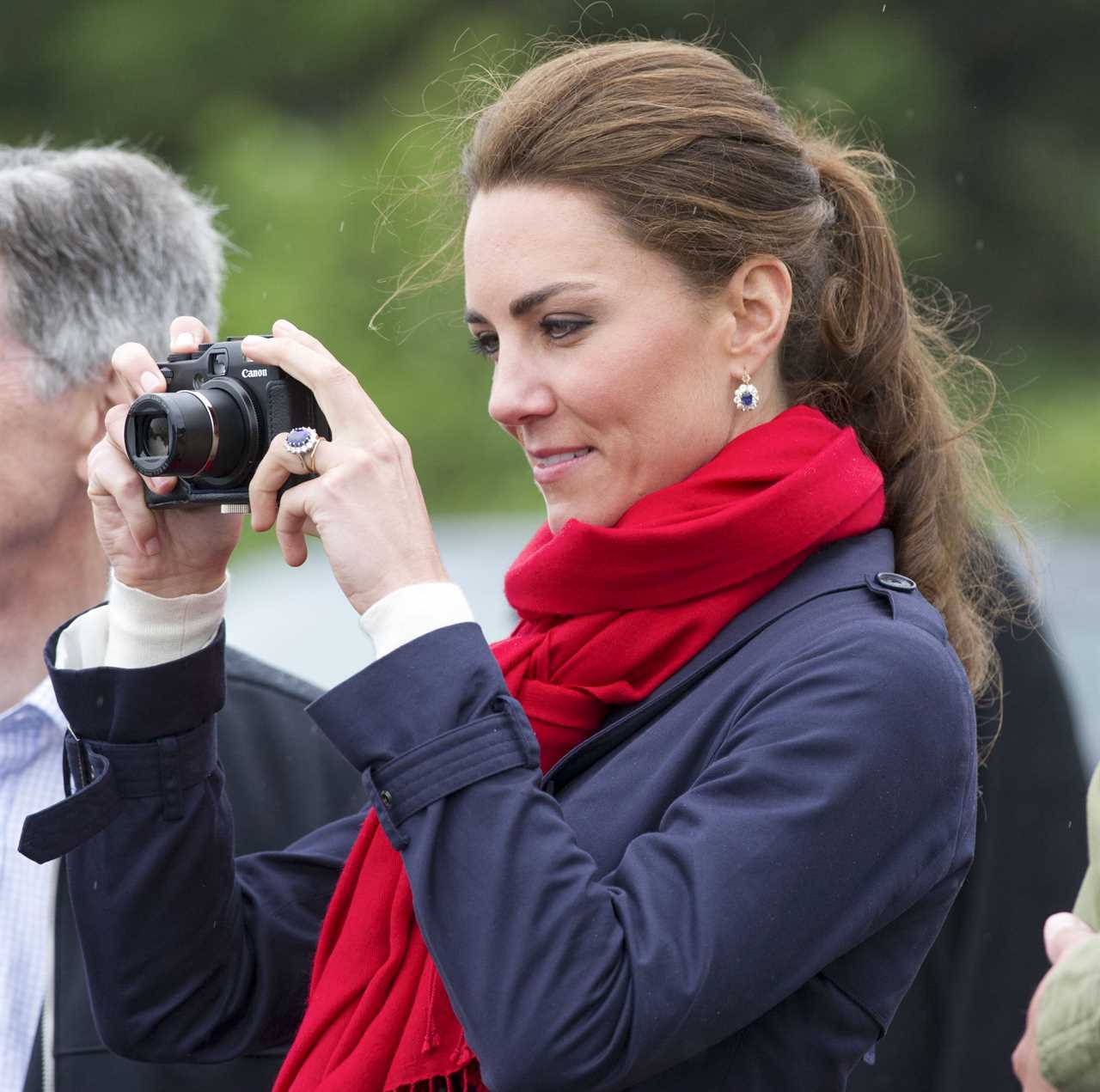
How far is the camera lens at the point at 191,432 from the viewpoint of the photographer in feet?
6.03

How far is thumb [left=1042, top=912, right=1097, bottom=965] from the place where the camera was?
1.33 m

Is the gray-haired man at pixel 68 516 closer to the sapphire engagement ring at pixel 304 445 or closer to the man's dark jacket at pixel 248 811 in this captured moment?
the man's dark jacket at pixel 248 811

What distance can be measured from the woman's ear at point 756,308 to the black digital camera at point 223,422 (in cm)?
42

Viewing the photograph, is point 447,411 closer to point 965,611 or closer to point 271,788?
point 271,788

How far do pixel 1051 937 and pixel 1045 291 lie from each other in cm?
644

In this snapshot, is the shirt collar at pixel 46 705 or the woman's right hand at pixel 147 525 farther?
the shirt collar at pixel 46 705

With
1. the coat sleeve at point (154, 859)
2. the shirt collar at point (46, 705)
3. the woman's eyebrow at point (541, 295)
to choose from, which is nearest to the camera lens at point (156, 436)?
the coat sleeve at point (154, 859)

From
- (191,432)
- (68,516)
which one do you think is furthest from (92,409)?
(191,432)

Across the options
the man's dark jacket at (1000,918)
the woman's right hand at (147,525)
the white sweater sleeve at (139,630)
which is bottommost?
the man's dark jacket at (1000,918)

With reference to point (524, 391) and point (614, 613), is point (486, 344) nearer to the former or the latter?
point (524, 391)

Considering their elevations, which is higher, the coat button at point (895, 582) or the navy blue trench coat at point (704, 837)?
the coat button at point (895, 582)

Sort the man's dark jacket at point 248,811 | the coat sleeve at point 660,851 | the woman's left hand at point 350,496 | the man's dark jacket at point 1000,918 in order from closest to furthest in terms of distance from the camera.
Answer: the coat sleeve at point 660,851 < the woman's left hand at point 350,496 < the man's dark jacket at point 248,811 < the man's dark jacket at point 1000,918

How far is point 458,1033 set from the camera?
65.9 inches

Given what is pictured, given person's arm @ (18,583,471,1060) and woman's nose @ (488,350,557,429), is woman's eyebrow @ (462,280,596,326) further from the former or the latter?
person's arm @ (18,583,471,1060)
